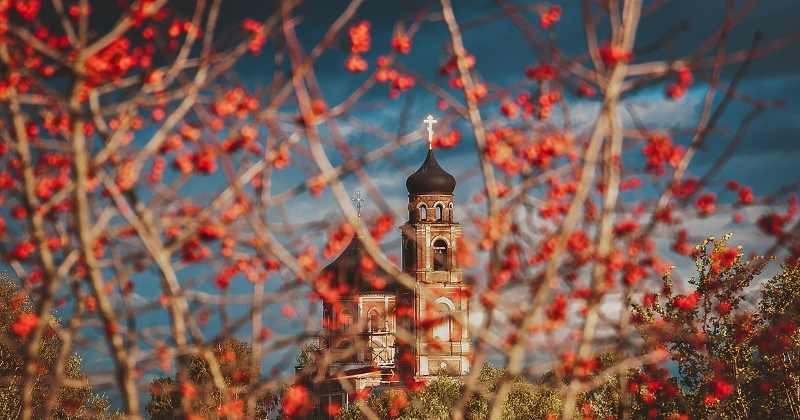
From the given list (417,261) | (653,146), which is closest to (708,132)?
(653,146)

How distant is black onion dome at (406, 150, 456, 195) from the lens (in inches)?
2918

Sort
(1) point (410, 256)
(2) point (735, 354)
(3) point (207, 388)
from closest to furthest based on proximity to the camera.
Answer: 1. (3) point (207, 388)
2. (2) point (735, 354)
3. (1) point (410, 256)

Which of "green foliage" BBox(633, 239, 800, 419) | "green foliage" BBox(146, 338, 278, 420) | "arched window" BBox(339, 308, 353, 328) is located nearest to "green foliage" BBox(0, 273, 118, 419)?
"green foliage" BBox(146, 338, 278, 420)

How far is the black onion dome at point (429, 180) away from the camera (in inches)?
2918

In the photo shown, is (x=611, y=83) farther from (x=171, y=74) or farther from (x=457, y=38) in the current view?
(x=171, y=74)

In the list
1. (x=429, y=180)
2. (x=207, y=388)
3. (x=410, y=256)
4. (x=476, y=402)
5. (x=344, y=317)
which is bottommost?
(x=207, y=388)

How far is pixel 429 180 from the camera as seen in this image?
7419cm

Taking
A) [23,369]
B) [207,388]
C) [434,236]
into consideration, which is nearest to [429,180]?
[434,236]

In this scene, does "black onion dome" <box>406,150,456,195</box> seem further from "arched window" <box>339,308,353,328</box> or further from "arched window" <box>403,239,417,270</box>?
"arched window" <box>339,308,353,328</box>

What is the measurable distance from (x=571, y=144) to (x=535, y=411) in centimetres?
4158

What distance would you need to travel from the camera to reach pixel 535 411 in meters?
50.7

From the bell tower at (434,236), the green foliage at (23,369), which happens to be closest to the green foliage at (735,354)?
the green foliage at (23,369)

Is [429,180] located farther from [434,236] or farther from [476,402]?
[476,402]

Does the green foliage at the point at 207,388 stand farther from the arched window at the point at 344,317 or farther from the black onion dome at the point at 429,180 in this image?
the black onion dome at the point at 429,180
